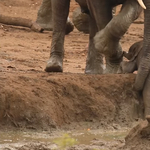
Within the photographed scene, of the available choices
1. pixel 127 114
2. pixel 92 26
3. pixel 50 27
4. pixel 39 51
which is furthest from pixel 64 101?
pixel 50 27

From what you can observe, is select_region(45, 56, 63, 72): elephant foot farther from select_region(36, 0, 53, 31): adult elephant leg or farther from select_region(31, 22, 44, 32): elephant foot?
select_region(36, 0, 53, 31): adult elephant leg

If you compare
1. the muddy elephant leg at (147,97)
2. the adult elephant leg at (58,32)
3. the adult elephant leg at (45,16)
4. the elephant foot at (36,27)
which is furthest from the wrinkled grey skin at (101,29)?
the adult elephant leg at (45,16)

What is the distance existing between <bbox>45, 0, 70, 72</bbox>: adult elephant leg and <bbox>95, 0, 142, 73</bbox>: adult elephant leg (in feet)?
2.61

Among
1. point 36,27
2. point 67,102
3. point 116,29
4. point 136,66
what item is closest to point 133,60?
point 136,66

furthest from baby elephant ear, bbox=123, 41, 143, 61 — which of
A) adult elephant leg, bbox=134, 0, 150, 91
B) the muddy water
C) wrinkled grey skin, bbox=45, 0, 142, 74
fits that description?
the muddy water

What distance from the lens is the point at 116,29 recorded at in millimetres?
5250

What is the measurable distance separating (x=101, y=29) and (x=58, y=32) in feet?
2.49

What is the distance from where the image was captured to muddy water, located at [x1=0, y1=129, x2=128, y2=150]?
4.55 m

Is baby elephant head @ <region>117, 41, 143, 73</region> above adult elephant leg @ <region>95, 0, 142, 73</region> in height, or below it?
below

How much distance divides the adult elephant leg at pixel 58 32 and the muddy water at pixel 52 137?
1.46 metres

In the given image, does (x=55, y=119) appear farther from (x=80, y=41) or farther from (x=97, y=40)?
(x=80, y=41)

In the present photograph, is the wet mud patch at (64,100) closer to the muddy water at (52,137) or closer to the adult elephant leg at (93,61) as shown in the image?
the muddy water at (52,137)

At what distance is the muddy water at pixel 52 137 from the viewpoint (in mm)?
4546

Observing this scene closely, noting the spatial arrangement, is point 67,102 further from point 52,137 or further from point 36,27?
point 36,27
